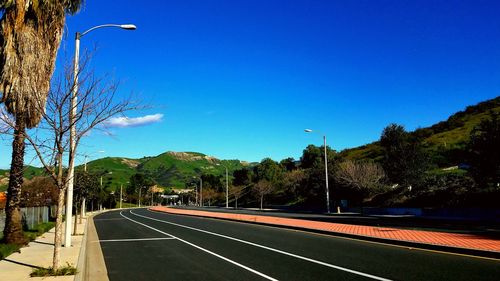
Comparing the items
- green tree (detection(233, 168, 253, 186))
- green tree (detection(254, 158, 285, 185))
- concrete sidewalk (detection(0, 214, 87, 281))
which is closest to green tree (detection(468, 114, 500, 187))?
concrete sidewalk (detection(0, 214, 87, 281))

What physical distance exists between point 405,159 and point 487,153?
15191 mm

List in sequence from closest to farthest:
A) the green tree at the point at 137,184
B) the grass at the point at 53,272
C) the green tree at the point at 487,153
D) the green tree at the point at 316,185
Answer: the grass at the point at 53,272 → the green tree at the point at 487,153 → the green tree at the point at 316,185 → the green tree at the point at 137,184

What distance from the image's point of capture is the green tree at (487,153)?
1121 inches

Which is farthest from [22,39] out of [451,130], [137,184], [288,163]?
[137,184]

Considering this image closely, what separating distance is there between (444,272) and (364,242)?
6521 millimetres

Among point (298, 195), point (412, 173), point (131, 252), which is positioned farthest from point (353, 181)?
point (131, 252)

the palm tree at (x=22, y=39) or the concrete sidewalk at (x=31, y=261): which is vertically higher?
the palm tree at (x=22, y=39)

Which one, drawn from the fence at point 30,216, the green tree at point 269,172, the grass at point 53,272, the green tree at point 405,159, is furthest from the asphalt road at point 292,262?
the green tree at point 269,172

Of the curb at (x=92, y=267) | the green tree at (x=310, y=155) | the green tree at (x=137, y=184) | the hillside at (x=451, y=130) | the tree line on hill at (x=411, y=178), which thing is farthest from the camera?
the green tree at (x=137, y=184)

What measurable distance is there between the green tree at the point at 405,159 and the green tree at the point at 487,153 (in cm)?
1286

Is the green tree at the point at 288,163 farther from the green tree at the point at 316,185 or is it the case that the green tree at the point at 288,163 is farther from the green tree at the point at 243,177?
the green tree at the point at 316,185

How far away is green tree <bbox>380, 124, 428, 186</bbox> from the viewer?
1715 inches

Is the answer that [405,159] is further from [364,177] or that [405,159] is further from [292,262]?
[292,262]

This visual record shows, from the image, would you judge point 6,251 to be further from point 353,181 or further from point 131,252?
point 353,181
